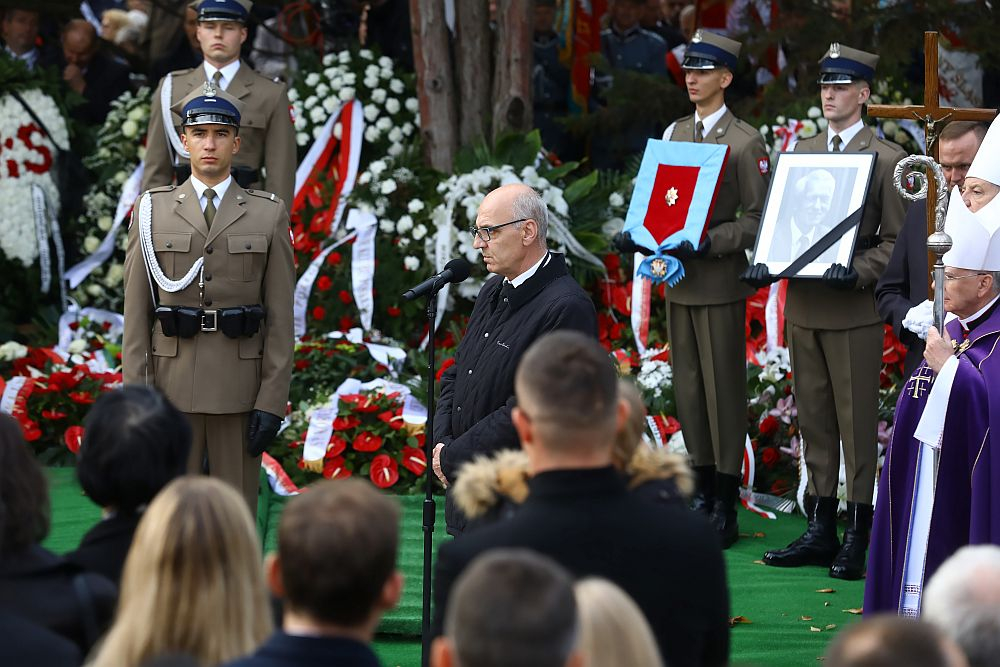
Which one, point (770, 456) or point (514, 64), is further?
point (514, 64)

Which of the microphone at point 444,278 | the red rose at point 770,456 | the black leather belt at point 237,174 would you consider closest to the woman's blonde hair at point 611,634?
the microphone at point 444,278

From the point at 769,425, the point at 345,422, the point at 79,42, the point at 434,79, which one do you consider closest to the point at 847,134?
the point at 769,425

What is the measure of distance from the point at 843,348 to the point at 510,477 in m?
4.36

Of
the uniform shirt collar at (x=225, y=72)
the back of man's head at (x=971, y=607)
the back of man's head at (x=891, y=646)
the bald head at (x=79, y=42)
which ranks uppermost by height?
the bald head at (x=79, y=42)

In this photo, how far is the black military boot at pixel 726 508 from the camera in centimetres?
782

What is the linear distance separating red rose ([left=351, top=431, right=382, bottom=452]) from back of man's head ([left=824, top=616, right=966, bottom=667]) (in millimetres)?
6263

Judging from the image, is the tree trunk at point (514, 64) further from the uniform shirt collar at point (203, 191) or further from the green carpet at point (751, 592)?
→ the uniform shirt collar at point (203, 191)

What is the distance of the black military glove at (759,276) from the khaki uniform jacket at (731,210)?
0.52m

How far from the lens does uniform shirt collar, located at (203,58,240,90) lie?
8.27 meters

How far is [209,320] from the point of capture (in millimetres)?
6383

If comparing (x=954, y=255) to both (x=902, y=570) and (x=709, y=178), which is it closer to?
(x=902, y=570)

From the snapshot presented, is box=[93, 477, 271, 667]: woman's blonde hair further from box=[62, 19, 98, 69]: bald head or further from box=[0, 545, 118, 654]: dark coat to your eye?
box=[62, 19, 98, 69]: bald head

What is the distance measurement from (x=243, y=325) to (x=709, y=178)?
2626 millimetres

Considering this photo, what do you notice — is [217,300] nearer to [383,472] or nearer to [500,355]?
[500,355]
